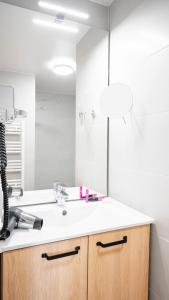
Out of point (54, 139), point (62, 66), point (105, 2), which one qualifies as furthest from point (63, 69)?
point (105, 2)

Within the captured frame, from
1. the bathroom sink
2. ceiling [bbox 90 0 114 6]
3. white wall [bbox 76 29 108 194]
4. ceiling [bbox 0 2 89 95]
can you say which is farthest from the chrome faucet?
ceiling [bbox 90 0 114 6]

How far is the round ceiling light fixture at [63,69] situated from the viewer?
1.52 meters

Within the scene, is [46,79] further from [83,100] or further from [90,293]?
[90,293]

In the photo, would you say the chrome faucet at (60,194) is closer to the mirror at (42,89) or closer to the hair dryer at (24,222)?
the mirror at (42,89)

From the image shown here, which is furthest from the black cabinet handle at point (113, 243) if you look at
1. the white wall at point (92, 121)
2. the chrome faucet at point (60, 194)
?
the white wall at point (92, 121)

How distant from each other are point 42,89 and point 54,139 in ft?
1.22

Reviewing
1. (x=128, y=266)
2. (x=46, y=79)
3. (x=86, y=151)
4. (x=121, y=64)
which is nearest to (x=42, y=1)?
(x=46, y=79)

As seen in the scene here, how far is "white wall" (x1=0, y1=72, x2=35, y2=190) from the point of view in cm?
137

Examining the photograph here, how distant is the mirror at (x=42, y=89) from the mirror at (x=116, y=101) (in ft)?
0.72

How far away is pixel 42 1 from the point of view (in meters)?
1.42

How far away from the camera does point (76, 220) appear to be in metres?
1.38

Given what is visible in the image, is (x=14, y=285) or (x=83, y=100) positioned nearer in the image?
(x=14, y=285)

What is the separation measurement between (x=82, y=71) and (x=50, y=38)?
13.1 inches

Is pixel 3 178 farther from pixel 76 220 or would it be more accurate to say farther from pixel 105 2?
pixel 105 2
